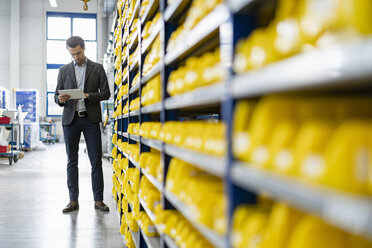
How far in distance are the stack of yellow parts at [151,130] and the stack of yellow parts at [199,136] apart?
182 millimetres

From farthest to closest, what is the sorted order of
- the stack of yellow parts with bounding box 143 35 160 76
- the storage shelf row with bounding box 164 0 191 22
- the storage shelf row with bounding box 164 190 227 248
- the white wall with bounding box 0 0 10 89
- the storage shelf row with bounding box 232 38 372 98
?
the white wall with bounding box 0 0 10 89, the stack of yellow parts with bounding box 143 35 160 76, the storage shelf row with bounding box 164 0 191 22, the storage shelf row with bounding box 164 190 227 248, the storage shelf row with bounding box 232 38 372 98

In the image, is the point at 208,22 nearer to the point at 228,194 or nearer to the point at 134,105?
the point at 228,194

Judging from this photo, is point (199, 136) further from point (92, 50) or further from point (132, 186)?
point (92, 50)

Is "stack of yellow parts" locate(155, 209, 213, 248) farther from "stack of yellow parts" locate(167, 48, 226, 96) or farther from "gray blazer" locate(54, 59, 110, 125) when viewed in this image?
"gray blazer" locate(54, 59, 110, 125)

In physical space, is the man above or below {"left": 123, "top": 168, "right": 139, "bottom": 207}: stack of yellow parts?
above

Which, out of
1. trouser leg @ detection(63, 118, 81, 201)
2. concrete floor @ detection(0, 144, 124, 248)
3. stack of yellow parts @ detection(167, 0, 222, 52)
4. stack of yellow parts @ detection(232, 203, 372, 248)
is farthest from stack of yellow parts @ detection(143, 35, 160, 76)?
trouser leg @ detection(63, 118, 81, 201)

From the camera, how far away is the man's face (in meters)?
4.67

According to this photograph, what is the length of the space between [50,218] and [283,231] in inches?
163

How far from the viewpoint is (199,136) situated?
5.10 ft

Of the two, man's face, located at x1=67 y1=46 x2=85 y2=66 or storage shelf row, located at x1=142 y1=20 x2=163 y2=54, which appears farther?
man's face, located at x1=67 y1=46 x2=85 y2=66

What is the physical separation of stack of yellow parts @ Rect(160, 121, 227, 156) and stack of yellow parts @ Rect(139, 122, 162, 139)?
18 cm

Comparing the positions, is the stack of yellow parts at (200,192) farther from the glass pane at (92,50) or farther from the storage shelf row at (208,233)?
the glass pane at (92,50)

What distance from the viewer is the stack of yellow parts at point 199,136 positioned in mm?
1339

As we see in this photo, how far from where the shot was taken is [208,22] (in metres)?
1.40
